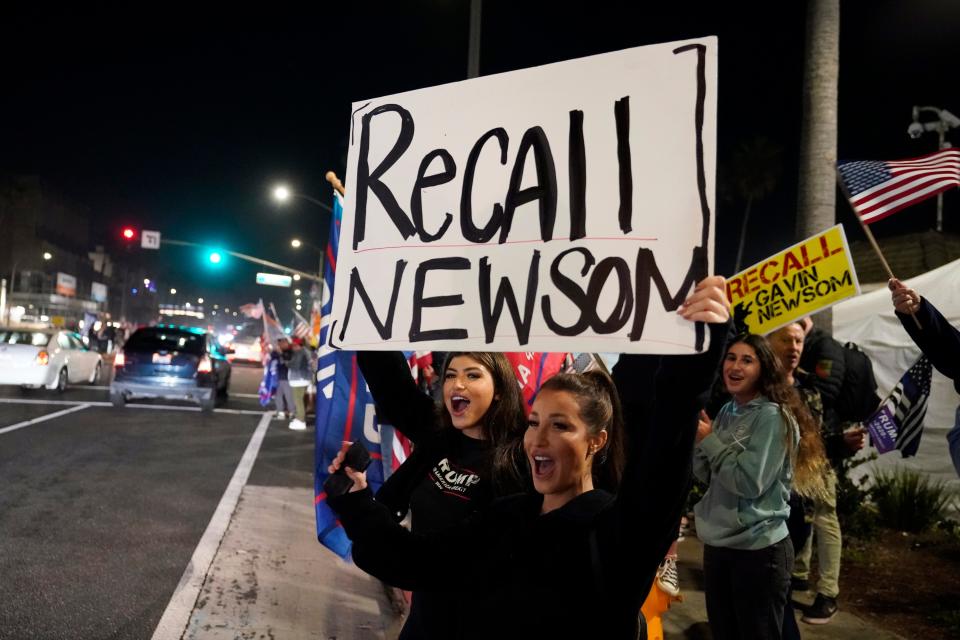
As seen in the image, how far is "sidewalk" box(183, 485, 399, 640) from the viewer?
446 cm

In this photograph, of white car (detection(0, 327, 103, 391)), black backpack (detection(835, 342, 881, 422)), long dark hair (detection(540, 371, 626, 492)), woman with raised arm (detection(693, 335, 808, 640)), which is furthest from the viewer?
white car (detection(0, 327, 103, 391))

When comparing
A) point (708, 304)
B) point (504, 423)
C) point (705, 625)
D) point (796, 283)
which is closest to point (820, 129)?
point (796, 283)

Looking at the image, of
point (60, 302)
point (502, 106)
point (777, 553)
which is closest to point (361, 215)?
point (502, 106)

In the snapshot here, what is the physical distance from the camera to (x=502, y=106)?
2.28 metres

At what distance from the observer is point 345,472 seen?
198 centimetres

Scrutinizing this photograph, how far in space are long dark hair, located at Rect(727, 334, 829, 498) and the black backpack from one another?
5.46ft

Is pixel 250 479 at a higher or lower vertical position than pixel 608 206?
lower

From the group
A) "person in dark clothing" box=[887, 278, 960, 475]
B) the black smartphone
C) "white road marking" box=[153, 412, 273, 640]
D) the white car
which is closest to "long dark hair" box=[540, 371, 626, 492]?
the black smartphone

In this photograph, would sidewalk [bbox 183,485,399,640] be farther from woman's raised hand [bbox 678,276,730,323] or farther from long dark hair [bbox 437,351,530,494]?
woman's raised hand [bbox 678,276,730,323]

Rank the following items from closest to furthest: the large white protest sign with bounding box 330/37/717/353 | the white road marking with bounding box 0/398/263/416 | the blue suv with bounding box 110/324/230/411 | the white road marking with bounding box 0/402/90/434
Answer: the large white protest sign with bounding box 330/37/717/353 → the white road marking with bounding box 0/402/90/434 → the blue suv with bounding box 110/324/230/411 → the white road marking with bounding box 0/398/263/416

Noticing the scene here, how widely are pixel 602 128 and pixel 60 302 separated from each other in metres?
85.4

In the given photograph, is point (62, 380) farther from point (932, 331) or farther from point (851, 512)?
point (932, 331)

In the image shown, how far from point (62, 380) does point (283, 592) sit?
14.0m

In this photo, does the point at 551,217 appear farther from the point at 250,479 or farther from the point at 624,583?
the point at 250,479
